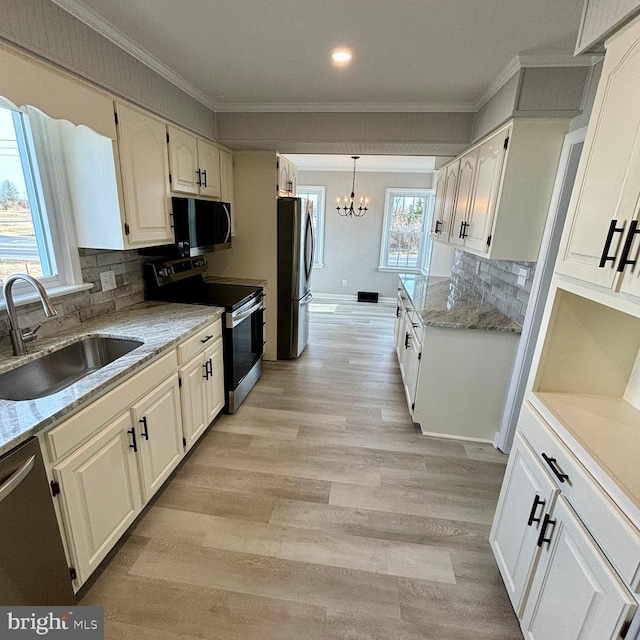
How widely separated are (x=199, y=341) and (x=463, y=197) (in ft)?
7.75

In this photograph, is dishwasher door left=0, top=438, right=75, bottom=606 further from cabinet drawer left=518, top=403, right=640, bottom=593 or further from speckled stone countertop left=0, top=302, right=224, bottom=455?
cabinet drawer left=518, top=403, right=640, bottom=593

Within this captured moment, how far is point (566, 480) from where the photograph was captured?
3.67 ft

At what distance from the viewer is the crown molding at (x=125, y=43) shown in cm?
154

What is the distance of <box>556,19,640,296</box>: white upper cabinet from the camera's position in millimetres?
942

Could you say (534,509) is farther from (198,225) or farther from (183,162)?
(183,162)

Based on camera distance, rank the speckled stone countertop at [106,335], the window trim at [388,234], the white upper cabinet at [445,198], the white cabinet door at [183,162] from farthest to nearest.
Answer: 1. the window trim at [388,234]
2. the white upper cabinet at [445,198]
3. the white cabinet door at [183,162]
4. the speckled stone countertop at [106,335]

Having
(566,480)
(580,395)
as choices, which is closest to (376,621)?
(566,480)

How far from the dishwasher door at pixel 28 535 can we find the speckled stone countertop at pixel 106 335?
69 mm

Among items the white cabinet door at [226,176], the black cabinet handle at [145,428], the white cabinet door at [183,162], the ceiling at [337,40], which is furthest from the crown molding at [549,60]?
the black cabinet handle at [145,428]

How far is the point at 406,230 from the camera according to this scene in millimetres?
6410

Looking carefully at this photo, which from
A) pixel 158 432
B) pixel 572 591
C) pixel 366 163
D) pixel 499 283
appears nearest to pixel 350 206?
pixel 366 163

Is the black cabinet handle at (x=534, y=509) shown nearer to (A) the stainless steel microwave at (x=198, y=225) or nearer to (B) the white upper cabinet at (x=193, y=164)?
(A) the stainless steel microwave at (x=198, y=225)

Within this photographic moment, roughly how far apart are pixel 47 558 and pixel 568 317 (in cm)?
209

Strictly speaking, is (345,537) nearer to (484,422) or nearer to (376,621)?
(376,621)
